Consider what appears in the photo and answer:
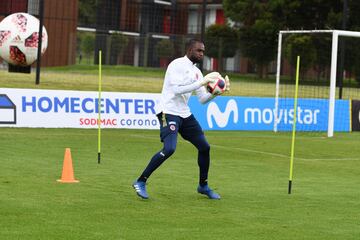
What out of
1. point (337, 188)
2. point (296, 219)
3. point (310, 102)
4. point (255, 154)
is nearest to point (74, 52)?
point (310, 102)

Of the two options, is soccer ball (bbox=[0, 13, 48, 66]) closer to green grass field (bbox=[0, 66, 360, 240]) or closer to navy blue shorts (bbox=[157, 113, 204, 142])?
green grass field (bbox=[0, 66, 360, 240])

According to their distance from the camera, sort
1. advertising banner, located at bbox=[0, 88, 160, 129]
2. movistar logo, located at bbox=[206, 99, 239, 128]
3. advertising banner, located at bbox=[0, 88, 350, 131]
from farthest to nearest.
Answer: movistar logo, located at bbox=[206, 99, 239, 128] → advertising banner, located at bbox=[0, 88, 350, 131] → advertising banner, located at bbox=[0, 88, 160, 129]

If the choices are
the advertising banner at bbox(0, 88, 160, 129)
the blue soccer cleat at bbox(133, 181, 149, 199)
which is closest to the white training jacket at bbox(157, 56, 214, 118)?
the blue soccer cleat at bbox(133, 181, 149, 199)

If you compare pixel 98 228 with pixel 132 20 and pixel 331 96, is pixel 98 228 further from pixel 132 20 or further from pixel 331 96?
pixel 132 20

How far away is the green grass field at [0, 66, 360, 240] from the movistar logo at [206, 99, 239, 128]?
2.79 meters

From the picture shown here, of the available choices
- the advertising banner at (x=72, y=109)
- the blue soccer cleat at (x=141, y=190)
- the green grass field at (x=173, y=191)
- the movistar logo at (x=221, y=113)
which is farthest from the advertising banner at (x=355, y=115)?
the blue soccer cleat at (x=141, y=190)

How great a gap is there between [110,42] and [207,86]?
22.1m

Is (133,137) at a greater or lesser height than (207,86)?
lesser

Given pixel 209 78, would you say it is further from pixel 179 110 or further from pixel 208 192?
pixel 208 192

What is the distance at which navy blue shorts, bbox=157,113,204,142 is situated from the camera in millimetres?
11789

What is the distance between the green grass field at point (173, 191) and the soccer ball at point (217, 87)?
4.70ft

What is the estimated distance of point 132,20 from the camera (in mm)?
52531

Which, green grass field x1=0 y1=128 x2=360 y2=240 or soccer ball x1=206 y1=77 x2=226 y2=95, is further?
soccer ball x1=206 y1=77 x2=226 y2=95

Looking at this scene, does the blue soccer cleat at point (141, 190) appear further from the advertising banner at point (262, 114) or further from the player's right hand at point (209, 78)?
the advertising banner at point (262, 114)
